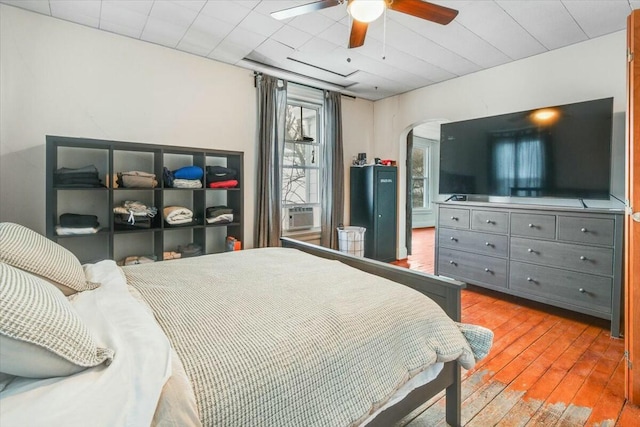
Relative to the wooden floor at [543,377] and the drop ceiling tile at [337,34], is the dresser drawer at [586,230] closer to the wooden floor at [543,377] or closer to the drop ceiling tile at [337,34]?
the wooden floor at [543,377]

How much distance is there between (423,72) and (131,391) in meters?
4.19

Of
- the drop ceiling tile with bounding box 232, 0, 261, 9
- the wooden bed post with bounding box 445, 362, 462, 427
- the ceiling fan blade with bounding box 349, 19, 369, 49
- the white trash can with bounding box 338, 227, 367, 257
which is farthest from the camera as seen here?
the white trash can with bounding box 338, 227, 367, 257

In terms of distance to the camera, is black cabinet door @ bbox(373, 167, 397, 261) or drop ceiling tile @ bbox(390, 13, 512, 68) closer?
drop ceiling tile @ bbox(390, 13, 512, 68)

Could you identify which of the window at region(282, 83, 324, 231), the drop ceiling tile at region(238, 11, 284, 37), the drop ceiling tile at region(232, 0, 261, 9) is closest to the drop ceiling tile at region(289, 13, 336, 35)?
the drop ceiling tile at region(238, 11, 284, 37)

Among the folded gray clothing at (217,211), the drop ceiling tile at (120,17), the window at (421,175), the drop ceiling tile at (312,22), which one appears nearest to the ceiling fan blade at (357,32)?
the drop ceiling tile at (312,22)

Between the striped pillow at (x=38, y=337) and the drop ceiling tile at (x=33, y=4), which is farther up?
the drop ceiling tile at (x=33, y=4)

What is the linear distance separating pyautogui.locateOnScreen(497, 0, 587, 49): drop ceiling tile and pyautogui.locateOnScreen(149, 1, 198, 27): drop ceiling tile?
248cm

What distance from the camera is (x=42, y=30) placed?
8.67ft

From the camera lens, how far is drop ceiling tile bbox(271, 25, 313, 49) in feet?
9.41

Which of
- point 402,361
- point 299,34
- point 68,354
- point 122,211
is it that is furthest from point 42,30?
point 402,361

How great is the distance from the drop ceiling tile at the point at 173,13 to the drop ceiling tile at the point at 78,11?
1.37 ft

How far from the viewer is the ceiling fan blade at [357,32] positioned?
207cm

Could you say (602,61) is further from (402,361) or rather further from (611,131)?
(402,361)

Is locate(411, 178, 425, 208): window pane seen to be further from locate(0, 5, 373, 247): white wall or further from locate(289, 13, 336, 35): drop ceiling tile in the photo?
locate(289, 13, 336, 35): drop ceiling tile
